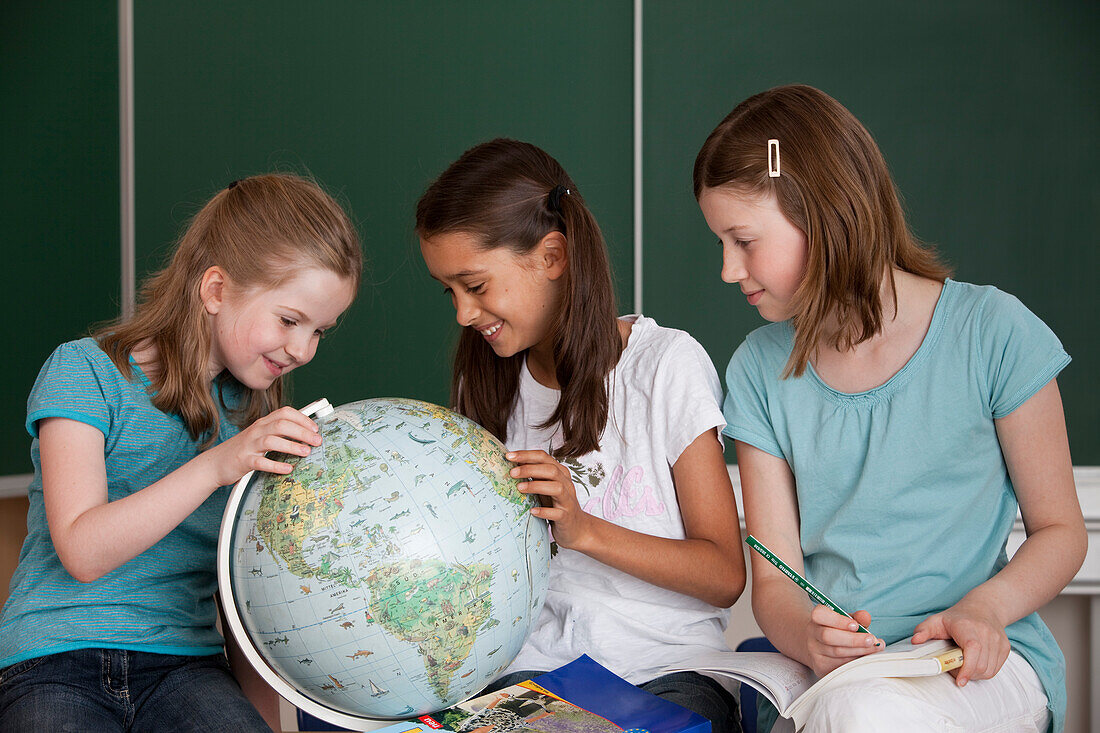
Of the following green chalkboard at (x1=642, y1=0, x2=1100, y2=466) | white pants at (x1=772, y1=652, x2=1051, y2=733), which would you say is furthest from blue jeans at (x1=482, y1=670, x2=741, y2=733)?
green chalkboard at (x1=642, y1=0, x2=1100, y2=466)

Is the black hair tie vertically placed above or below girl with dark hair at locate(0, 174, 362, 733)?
above

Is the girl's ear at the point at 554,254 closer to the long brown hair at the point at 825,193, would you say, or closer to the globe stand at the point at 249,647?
the long brown hair at the point at 825,193

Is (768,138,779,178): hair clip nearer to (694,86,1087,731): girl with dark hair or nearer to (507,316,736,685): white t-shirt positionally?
(694,86,1087,731): girl with dark hair

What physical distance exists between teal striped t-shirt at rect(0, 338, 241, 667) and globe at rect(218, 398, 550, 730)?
0.39 m

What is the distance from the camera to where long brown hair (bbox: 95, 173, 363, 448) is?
4.83 ft

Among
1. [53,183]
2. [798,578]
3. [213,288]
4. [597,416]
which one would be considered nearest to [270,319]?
[213,288]

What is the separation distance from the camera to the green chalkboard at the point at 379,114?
2.48 metres

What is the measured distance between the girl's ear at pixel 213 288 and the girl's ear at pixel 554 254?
0.54m

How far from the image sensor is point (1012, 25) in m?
2.28

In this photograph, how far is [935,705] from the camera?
1.07 m

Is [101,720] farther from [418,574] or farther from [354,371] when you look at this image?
[354,371]

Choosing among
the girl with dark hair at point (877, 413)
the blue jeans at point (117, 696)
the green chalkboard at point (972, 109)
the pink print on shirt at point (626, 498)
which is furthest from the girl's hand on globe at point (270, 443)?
the green chalkboard at point (972, 109)

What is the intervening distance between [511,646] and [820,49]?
6.09 ft

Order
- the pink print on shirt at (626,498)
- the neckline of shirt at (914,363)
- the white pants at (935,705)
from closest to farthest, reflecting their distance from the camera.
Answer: the white pants at (935,705), the neckline of shirt at (914,363), the pink print on shirt at (626,498)
